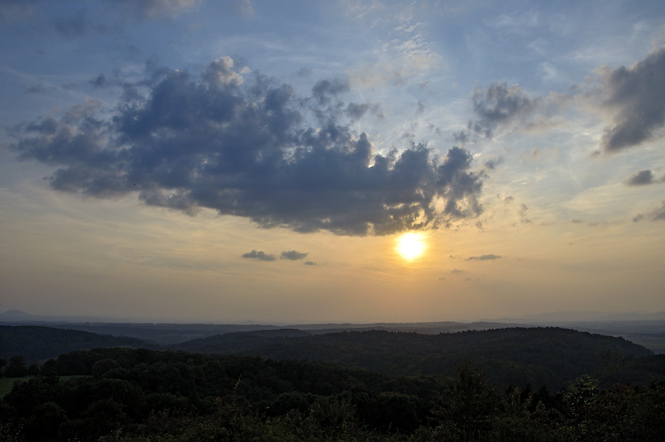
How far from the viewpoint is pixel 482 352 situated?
428 feet

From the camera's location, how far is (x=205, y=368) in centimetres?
8119

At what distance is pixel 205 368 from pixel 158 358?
13542mm

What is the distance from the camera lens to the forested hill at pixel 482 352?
112m

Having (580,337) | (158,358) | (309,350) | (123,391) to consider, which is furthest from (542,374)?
(123,391)

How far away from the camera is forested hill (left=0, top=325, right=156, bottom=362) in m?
150

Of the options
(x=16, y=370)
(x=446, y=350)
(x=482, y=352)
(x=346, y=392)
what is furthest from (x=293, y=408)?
(x=446, y=350)

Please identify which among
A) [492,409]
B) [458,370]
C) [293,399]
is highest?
[458,370]

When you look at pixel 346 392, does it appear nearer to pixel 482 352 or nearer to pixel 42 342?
pixel 482 352

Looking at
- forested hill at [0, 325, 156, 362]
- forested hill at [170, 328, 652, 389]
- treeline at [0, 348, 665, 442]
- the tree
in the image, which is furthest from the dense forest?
forested hill at [0, 325, 156, 362]

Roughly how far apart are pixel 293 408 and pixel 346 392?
14363 millimetres

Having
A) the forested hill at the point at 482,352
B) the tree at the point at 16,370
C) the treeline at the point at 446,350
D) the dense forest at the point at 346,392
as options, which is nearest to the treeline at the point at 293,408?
the dense forest at the point at 346,392

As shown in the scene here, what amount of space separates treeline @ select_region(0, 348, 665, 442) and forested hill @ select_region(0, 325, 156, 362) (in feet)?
286

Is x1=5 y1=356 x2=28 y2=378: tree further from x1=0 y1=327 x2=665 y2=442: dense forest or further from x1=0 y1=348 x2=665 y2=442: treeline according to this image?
x1=0 y1=348 x2=665 y2=442: treeline

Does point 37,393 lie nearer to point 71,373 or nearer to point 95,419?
point 95,419
